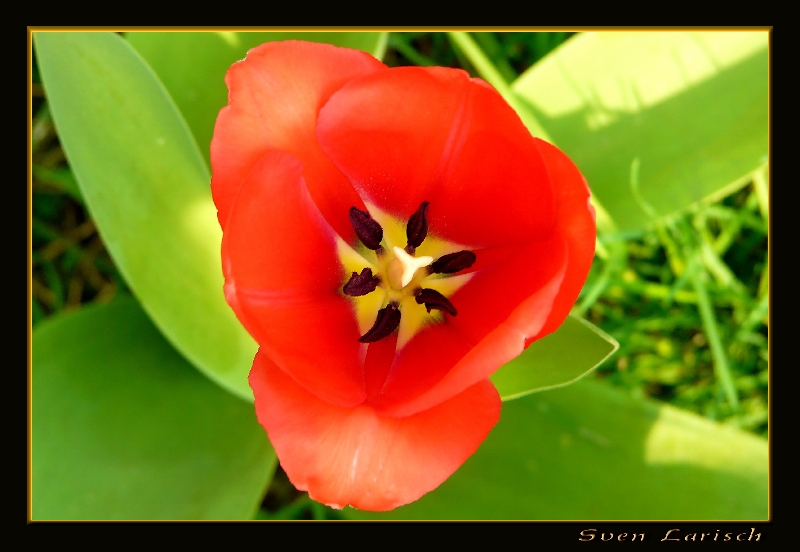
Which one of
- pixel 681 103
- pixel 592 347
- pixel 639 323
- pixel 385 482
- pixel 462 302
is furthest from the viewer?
pixel 639 323

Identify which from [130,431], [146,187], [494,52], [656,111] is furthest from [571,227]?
[494,52]

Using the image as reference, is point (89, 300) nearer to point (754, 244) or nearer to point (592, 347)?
point (592, 347)

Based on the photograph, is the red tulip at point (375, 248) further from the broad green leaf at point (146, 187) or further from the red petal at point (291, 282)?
the broad green leaf at point (146, 187)

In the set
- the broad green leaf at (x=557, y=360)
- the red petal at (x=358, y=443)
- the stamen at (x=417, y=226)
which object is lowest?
the red petal at (x=358, y=443)

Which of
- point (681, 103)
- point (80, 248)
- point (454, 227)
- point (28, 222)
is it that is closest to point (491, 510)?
point (454, 227)

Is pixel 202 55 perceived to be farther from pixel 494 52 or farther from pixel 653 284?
pixel 653 284

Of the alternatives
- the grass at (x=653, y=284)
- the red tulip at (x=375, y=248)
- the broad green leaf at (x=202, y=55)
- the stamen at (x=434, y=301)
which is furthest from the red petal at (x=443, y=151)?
the grass at (x=653, y=284)
